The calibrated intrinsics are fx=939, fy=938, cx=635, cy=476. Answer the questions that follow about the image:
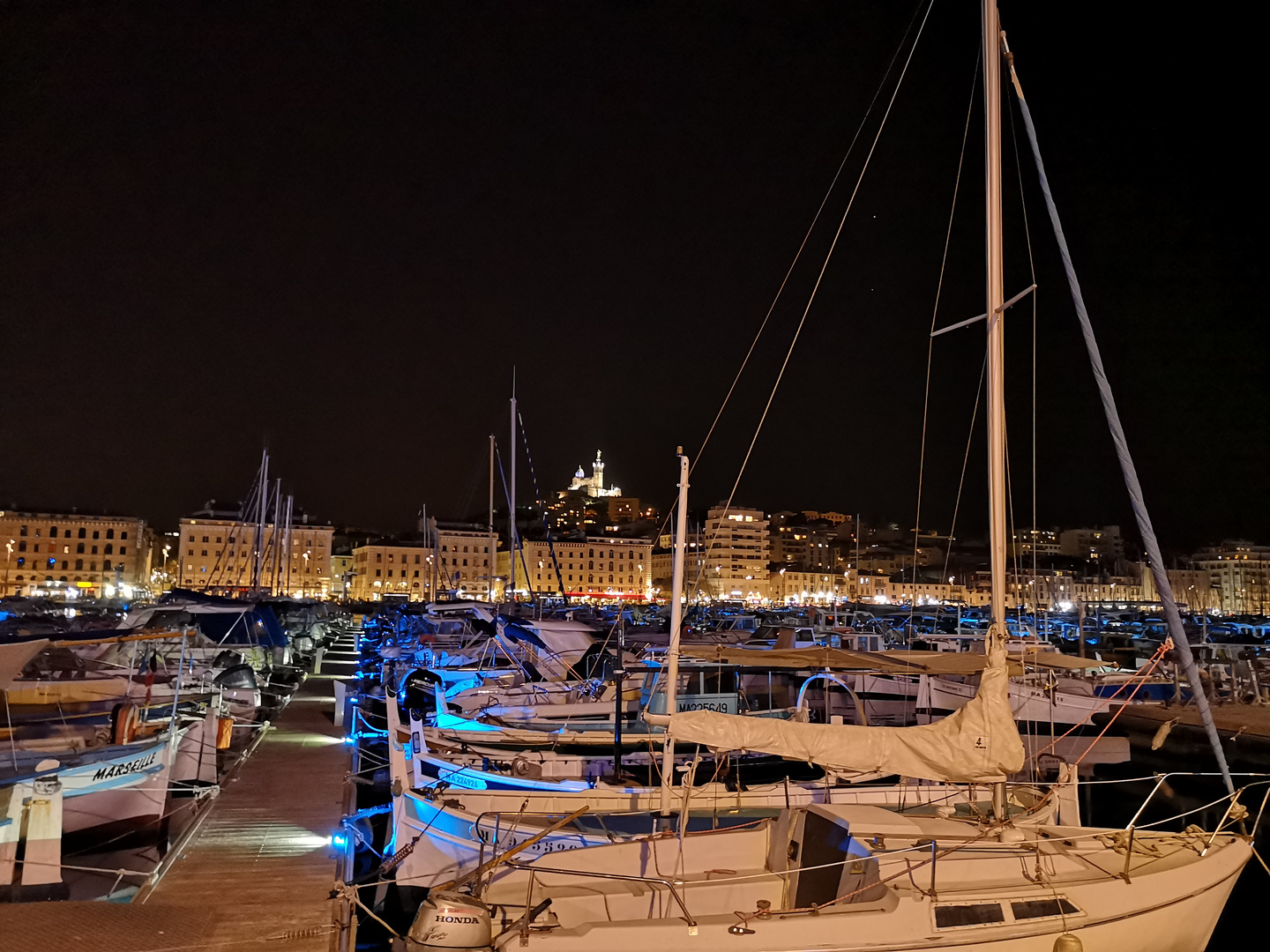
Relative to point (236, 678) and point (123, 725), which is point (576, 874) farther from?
point (236, 678)

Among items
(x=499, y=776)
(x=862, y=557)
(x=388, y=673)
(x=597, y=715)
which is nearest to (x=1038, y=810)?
(x=499, y=776)

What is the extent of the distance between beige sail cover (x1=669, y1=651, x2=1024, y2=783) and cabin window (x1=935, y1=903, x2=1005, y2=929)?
1442 millimetres

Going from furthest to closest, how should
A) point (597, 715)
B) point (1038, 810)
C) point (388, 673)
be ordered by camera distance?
1. point (388, 673)
2. point (597, 715)
3. point (1038, 810)

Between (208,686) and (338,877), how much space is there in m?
17.9

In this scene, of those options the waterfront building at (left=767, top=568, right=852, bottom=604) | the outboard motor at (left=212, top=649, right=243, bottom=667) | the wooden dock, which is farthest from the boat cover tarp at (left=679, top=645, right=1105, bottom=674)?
the waterfront building at (left=767, top=568, right=852, bottom=604)

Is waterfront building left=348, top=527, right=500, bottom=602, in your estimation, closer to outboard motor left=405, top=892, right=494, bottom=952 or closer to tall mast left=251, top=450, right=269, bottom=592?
tall mast left=251, top=450, right=269, bottom=592

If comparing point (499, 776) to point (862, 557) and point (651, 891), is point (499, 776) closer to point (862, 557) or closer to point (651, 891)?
point (651, 891)

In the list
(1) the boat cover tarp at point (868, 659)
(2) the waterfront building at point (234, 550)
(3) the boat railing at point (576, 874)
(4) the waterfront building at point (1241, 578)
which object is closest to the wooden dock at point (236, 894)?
(3) the boat railing at point (576, 874)

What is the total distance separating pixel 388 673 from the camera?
33.6 m

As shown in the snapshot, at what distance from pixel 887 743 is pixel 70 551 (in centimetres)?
14407

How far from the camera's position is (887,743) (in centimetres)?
955

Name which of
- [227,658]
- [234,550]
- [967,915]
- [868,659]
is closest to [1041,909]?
[967,915]

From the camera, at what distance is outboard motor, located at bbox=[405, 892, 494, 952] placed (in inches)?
Answer: 299

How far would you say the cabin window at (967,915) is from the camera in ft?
26.7
